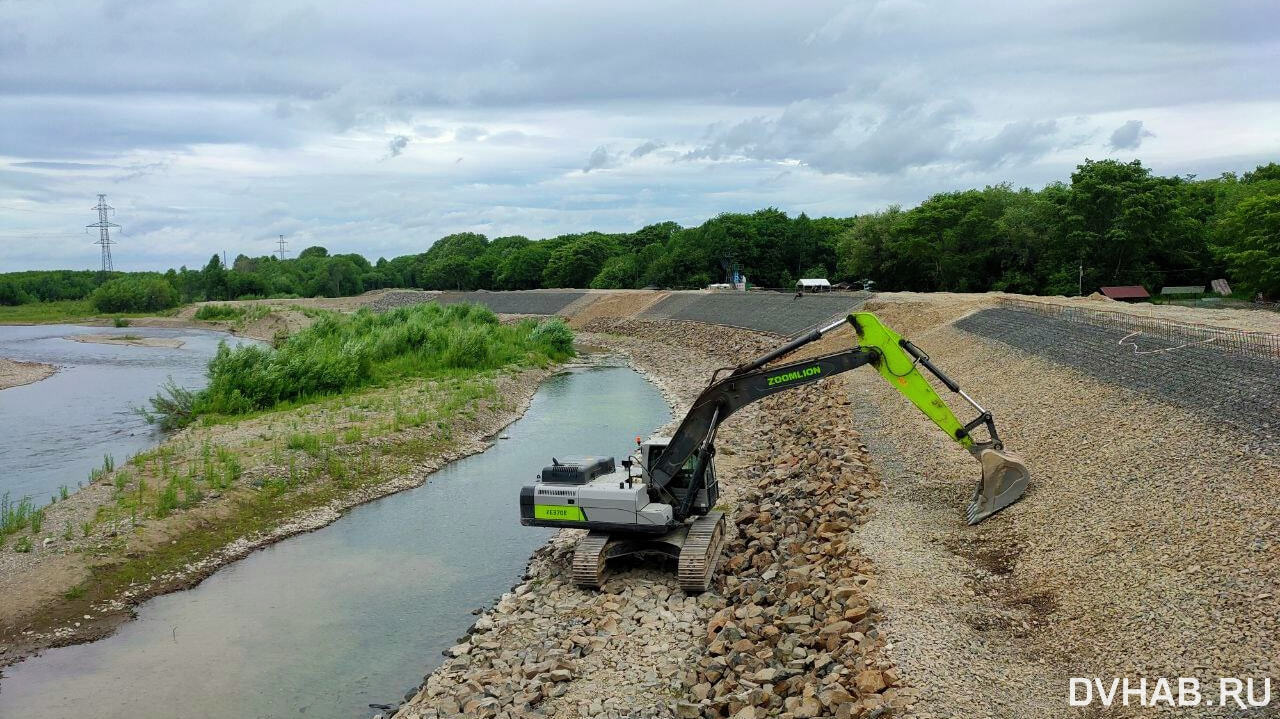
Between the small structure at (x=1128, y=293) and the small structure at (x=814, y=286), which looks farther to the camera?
the small structure at (x=814, y=286)

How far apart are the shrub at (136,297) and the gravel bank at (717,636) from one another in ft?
403

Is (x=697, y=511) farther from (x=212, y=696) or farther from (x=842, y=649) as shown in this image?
(x=212, y=696)

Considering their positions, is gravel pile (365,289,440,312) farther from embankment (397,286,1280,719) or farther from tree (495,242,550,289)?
embankment (397,286,1280,719)

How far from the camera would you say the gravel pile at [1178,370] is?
14977mm

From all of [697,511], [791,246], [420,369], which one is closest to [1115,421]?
[697,511]

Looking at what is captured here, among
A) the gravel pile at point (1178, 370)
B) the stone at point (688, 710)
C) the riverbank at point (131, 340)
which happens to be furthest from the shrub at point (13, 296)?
the stone at point (688, 710)

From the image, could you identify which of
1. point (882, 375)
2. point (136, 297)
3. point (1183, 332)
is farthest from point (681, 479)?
point (136, 297)

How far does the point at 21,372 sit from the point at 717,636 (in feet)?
184

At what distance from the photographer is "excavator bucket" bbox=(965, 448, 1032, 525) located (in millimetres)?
14922

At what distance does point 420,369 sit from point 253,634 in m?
28.2

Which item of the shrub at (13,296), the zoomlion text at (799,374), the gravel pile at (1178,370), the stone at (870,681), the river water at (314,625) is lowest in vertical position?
the river water at (314,625)

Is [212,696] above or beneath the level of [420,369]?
beneath

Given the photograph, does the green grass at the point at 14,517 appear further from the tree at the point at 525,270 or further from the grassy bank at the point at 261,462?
the tree at the point at 525,270

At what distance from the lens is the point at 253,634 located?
577 inches
